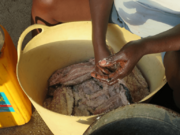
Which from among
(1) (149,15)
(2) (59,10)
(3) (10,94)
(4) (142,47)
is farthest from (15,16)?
(4) (142,47)

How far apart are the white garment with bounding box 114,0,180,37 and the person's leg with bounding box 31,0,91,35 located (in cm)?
24

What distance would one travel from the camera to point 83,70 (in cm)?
116

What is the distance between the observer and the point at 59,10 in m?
1.13

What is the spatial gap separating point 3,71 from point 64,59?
445mm

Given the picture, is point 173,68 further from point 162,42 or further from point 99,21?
point 99,21

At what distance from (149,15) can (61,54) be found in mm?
599

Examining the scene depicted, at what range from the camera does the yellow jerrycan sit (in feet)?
2.95

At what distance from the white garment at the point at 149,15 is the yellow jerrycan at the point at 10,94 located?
64cm

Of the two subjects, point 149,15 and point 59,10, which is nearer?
point 149,15

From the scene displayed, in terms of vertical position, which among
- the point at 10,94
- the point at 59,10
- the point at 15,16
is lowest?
the point at 10,94

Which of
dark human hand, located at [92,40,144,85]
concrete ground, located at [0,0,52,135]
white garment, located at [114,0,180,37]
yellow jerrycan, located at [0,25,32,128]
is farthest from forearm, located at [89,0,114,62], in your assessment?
concrete ground, located at [0,0,52,135]

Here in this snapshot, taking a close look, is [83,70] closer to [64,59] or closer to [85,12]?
[64,59]

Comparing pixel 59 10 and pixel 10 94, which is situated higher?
pixel 59 10

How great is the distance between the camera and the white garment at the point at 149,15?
33.5 inches
